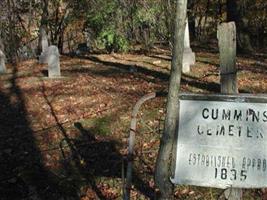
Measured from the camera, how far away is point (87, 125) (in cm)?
1076

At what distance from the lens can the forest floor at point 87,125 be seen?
7.93 m

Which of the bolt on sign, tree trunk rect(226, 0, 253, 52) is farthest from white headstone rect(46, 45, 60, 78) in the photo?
the bolt on sign

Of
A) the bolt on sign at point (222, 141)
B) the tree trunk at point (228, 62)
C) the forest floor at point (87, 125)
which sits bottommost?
the forest floor at point (87, 125)

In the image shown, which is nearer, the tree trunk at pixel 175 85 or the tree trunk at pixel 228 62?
the tree trunk at pixel 228 62

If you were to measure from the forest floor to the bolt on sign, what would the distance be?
3.78 feet

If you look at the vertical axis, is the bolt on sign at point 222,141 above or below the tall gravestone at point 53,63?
above

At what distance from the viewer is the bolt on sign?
14.5ft

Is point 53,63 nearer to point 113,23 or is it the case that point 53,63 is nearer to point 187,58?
point 187,58

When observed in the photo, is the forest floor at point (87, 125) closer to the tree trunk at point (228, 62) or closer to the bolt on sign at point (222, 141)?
the bolt on sign at point (222, 141)

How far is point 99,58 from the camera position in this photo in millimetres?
20078

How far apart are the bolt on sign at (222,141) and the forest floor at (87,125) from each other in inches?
45.4

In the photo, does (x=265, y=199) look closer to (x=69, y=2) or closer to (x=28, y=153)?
(x=28, y=153)

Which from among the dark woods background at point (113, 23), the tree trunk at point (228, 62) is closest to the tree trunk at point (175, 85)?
the tree trunk at point (228, 62)

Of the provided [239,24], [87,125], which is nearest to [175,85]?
[87,125]
